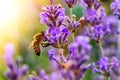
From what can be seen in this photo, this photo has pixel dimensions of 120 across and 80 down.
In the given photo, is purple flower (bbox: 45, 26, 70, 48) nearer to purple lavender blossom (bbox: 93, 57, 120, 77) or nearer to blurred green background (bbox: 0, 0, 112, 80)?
purple lavender blossom (bbox: 93, 57, 120, 77)

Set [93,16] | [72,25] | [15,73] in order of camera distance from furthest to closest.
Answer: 1. [93,16]
2. [72,25]
3. [15,73]

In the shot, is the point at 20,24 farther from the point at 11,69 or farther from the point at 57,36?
the point at 11,69

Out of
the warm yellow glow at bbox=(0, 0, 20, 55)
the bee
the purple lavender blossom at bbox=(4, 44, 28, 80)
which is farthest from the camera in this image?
the warm yellow glow at bbox=(0, 0, 20, 55)

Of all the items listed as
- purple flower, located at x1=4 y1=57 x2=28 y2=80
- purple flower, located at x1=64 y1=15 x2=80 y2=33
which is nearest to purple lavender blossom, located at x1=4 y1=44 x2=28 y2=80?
purple flower, located at x1=4 y1=57 x2=28 y2=80

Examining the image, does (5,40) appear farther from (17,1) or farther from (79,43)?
(79,43)

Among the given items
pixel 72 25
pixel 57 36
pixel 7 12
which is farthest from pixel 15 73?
pixel 7 12

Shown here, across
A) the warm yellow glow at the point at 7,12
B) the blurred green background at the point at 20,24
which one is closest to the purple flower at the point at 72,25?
the blurred green background at the point at 20,24

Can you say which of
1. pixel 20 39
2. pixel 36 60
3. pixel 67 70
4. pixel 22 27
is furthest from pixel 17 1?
→ pixel 67 70

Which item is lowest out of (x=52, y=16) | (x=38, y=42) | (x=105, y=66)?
(x=105, y=66)
